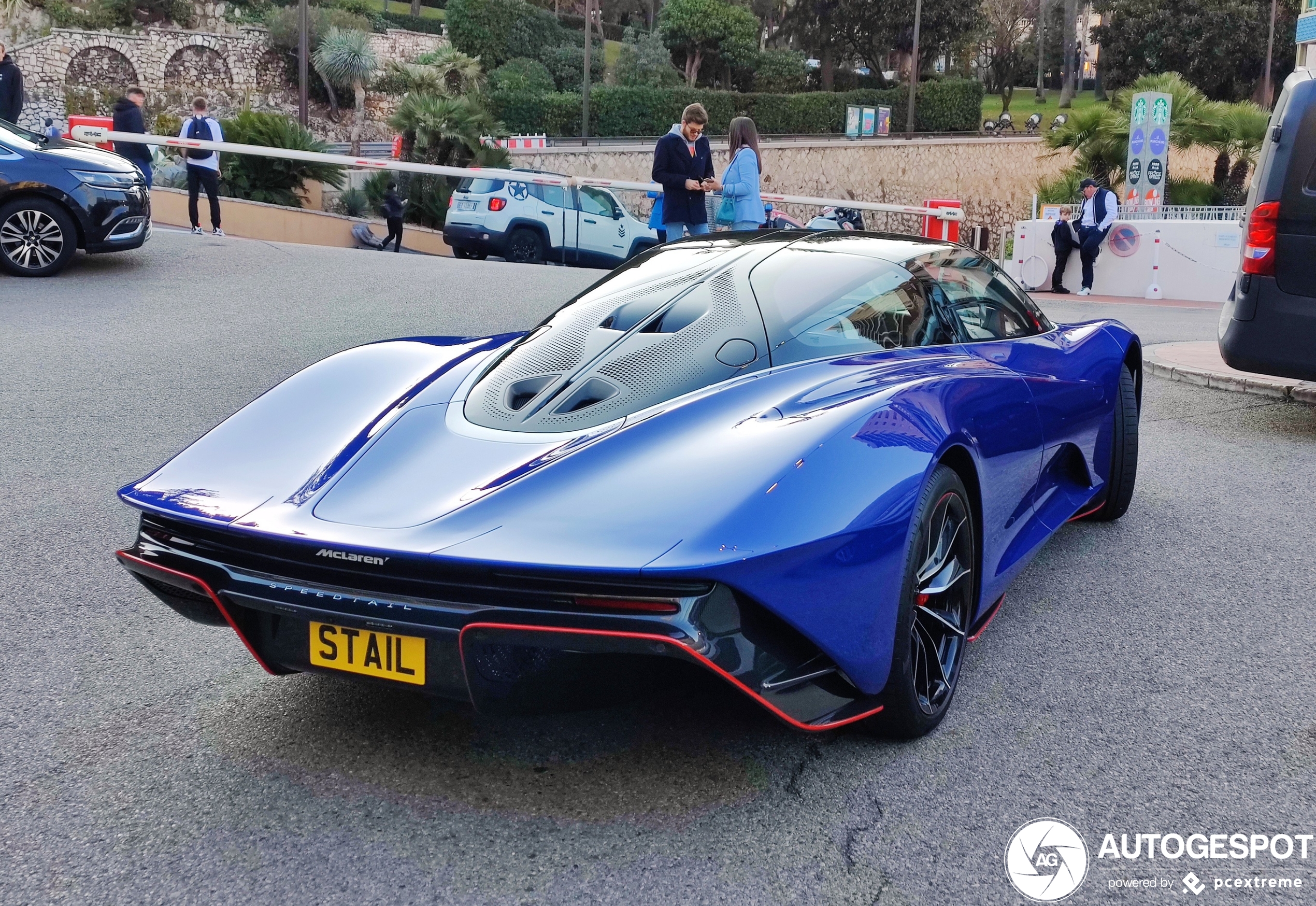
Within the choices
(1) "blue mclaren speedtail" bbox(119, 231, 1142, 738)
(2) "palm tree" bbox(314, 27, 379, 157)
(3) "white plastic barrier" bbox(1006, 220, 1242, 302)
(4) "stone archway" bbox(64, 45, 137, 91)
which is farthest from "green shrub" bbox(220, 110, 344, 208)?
(2) "palm tree" bbox(314, 27, 379, 157)

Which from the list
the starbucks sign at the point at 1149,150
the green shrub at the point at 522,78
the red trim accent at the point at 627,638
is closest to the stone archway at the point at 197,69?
the green shrub at the point at 522,78

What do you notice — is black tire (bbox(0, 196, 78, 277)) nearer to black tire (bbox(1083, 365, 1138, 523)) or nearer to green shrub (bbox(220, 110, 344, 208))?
black tire (bbox(1083, 365, 1138, 523))

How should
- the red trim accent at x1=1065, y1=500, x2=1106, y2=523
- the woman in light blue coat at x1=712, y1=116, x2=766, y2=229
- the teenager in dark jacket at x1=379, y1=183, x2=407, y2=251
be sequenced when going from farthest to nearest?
the teenager in dark jacket at x1=379, y1=183, x2=407, y2=251 < the woman in light blue coat at x1=712, y1=116, x2=766, y2=229 < the red trim accent at x1=1065, y1=500, x2=1106, y2=523

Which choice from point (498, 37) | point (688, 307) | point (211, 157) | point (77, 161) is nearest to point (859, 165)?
point (498, 37)

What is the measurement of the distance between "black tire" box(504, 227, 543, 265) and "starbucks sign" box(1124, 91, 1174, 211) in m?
10.9

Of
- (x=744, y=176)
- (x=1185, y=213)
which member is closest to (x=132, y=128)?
(x=744, y=176)

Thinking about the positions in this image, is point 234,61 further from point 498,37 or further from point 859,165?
point 859,165

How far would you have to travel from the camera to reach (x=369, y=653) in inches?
99.3

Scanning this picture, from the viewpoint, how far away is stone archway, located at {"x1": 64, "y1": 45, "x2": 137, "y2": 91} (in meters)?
48.8

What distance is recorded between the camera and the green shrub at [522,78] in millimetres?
54438

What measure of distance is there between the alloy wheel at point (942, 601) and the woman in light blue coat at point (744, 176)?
26.1 ft

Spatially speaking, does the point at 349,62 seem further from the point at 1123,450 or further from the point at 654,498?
the point at 654,498

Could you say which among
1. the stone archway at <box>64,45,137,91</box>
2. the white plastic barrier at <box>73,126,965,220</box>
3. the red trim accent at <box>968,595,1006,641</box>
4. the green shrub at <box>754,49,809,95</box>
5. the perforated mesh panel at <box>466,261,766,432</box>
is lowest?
the red trim accent at <box>968,595,1006,641</box>

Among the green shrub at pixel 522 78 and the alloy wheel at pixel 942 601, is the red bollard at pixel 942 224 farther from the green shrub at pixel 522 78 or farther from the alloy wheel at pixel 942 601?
the green shrub at pixel 522 78
